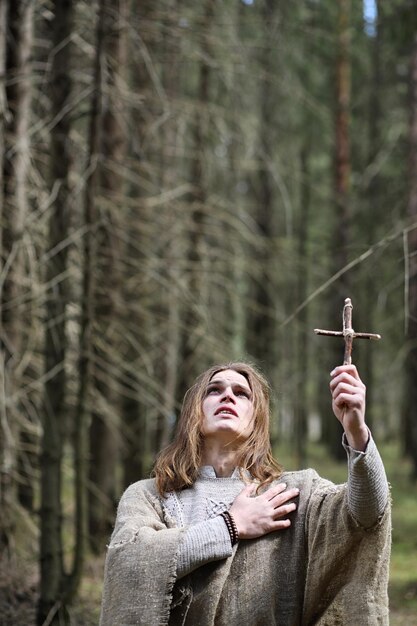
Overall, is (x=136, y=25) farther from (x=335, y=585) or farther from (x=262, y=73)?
(x=335, y=585)

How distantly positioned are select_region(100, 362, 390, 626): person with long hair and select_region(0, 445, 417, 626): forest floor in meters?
2.41

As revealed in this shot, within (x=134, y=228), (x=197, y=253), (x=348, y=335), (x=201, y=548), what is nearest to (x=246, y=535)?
(x=201, y=548)

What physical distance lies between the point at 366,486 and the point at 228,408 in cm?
65

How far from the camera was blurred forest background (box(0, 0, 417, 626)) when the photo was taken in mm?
5449

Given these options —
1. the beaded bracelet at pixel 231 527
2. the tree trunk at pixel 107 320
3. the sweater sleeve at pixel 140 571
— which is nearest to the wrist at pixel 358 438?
the beaded bracelet at pixel 231 527

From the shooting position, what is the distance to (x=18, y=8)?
6.62m

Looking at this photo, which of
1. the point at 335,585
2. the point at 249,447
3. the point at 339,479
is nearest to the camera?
the point at 335,585

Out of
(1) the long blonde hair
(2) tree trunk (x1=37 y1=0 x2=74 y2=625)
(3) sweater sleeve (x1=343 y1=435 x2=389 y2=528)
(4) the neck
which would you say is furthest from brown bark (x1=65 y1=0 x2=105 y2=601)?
(3) sweater sleeve (x1=343 y1=435 x2=389 y2=528)

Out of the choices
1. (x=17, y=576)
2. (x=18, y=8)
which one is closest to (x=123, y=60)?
(x=18, y=8)

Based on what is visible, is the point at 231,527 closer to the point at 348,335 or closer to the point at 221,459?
the point at 221,459

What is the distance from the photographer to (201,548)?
2.93 metres

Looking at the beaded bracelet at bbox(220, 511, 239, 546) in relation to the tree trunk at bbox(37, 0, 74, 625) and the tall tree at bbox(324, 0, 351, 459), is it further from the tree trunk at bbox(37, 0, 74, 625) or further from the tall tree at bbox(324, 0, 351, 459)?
the tall tree at bbox(324, 0, 351, 459)

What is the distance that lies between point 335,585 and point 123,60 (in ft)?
22.7

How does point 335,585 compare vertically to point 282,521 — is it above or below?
below
